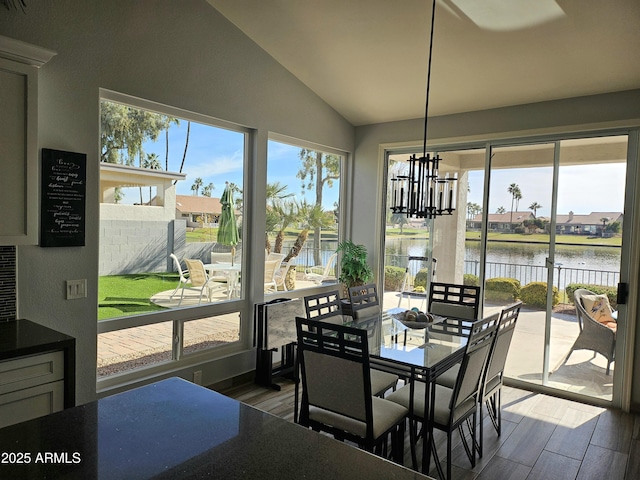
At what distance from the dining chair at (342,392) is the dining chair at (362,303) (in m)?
1.17

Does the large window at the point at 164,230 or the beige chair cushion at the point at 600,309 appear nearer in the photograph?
the large window at the point at 164,230

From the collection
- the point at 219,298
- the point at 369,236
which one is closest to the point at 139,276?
the point at 219,298

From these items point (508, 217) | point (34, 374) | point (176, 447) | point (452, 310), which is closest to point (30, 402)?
point (34, 374)

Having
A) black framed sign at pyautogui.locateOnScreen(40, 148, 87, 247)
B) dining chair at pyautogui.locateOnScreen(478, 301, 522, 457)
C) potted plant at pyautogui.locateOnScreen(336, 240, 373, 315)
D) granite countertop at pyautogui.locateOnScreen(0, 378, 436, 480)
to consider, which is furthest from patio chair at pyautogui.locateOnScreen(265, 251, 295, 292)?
granite countertop at pyautogui.locateOnScreen(0, 378, 436, 480)

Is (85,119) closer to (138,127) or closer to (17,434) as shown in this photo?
(138,127)

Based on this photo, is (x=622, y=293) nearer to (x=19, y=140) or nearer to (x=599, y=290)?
(x=599, y=290)

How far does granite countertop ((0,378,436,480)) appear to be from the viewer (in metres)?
0.99

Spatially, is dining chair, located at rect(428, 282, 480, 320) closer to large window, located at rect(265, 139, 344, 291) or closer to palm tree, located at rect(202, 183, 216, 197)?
large window, located at rect(265, 139, 344, 291)

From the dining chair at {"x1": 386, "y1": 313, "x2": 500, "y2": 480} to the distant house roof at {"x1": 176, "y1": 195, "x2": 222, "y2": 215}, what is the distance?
2.24 meters

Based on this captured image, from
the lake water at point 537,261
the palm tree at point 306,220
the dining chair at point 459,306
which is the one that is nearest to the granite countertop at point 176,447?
the dining chair at point 459,306

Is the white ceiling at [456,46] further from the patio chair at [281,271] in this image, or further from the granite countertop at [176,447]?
the granite countertop at [176,447]

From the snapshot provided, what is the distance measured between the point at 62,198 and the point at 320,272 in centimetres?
301

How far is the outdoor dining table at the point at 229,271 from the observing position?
13.0ft

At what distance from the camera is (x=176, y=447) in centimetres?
109
